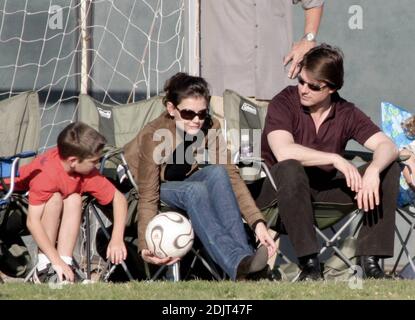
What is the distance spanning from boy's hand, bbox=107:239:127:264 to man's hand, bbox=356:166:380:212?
1.22 meters

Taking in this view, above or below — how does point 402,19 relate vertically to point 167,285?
above

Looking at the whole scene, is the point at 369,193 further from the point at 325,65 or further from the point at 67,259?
the point at 67,259

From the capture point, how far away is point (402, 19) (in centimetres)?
927

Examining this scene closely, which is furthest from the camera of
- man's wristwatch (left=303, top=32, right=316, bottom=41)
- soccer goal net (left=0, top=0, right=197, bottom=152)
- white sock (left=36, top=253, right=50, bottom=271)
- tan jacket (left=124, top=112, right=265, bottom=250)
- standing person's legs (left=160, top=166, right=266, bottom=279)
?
soccer goal net (left=0, top=0, right=197, bottom=152)

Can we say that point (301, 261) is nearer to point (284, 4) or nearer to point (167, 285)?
point (167, 285)

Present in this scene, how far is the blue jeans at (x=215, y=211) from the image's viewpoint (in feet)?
21.3

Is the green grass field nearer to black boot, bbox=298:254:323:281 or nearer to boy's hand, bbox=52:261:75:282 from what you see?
boy's hand, bbox=52:261:75:282

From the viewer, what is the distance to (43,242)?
6457 millimetres

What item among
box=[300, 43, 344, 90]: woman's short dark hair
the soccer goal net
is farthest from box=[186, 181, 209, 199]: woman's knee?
the soccer goal net

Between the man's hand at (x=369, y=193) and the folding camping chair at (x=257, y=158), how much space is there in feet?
0.54

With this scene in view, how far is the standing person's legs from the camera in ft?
21.3

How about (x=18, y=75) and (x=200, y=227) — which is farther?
(x=18, y=75)
